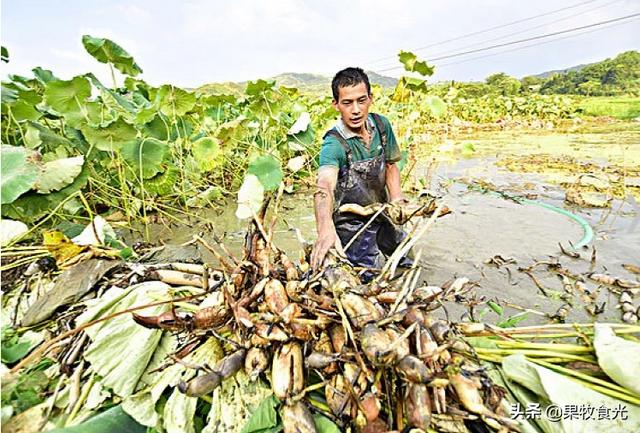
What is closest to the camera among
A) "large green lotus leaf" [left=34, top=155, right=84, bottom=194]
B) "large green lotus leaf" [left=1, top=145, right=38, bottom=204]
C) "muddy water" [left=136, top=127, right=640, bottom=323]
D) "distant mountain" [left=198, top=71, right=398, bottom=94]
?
"large green lotus leaf" [left=1, top=145, right=38, bottom=204]

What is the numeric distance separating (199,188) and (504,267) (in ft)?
12.7

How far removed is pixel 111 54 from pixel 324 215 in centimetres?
345

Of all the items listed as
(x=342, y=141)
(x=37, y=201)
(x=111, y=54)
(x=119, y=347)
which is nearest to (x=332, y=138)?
(x=342, y=141)

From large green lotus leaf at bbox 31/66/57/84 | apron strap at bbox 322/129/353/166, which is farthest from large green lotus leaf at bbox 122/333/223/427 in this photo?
large green lotus leaf at bbox 31/66/57/84

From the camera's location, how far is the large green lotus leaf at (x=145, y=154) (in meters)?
3.22

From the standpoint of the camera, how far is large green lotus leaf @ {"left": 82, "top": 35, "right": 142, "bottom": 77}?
387 centimetres

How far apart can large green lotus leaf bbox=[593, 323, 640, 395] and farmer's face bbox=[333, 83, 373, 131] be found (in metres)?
1.76

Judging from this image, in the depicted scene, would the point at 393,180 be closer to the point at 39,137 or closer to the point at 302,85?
the point at 39,137

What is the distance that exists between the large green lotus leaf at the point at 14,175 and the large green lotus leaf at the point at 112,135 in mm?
1148

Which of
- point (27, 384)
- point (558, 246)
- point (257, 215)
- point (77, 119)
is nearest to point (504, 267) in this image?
point (558, 246)

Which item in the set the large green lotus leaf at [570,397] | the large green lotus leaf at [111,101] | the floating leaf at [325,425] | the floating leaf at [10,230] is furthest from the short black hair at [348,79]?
the large green lotus leaf at [111,101]

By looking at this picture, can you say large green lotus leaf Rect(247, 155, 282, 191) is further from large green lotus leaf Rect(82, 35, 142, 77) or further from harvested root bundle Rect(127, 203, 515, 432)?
large green lotus leaf Rect(82, 35, 142, 77)

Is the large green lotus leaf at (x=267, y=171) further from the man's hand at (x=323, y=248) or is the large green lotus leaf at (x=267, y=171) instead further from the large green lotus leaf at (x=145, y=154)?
the large green lotus leaf at (x=145, y=154)

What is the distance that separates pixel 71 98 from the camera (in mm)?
3037
